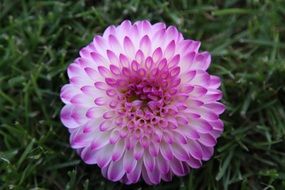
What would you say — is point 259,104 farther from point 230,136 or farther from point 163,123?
point 163,123

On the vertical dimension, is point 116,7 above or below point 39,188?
above

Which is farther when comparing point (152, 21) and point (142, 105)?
point (152, 21)

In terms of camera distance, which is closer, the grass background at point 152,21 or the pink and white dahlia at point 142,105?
the pink and white dahlia at point 142,105

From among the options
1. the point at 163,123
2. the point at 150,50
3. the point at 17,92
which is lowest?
the point at 17,92

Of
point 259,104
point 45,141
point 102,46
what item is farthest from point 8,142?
point 259,104
